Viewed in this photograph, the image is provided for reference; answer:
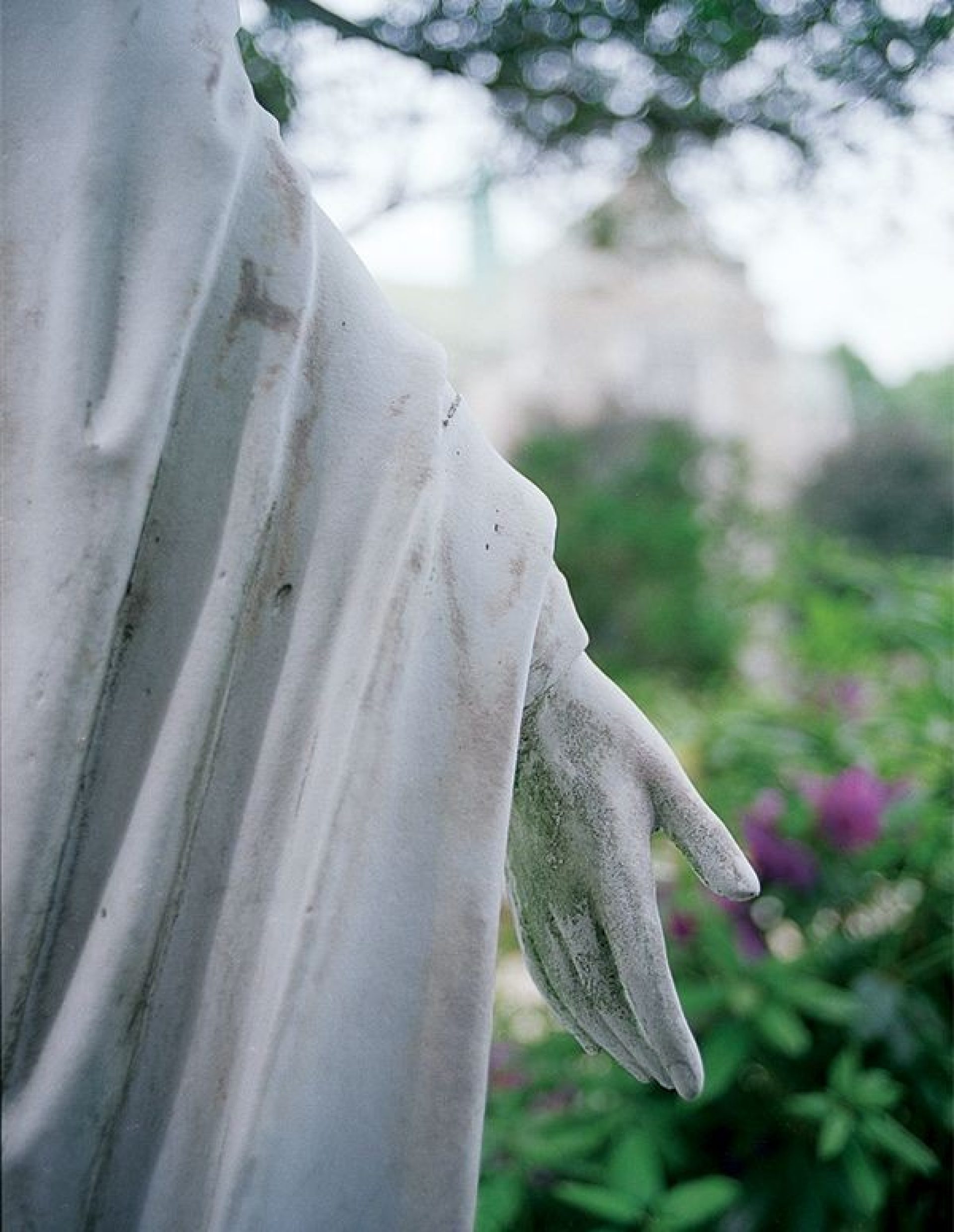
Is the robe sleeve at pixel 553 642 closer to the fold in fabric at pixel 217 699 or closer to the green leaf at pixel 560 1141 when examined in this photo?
the fold in fabric at pixel 217 699

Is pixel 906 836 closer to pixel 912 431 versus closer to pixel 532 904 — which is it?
pixel 532 904

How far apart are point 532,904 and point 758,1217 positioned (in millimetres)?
1551

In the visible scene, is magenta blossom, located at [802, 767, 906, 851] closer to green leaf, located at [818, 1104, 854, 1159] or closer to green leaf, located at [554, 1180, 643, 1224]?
green leaf, located at [818, 1104, 854, 1159]

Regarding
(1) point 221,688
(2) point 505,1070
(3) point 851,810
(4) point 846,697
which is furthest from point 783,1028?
(1) point 221,688

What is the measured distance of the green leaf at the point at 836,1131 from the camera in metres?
2.02

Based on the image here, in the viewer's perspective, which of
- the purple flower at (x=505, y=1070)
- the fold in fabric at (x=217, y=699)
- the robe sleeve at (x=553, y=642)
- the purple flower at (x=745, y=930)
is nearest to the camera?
the fold in fabric at (x=217, y=699)

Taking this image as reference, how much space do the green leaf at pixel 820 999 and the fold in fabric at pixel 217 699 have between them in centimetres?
153

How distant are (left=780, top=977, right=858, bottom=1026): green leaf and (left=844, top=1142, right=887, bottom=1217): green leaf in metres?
0.23

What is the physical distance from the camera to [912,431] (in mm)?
17406

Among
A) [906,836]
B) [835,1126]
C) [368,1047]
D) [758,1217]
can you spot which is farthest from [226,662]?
[906,836]

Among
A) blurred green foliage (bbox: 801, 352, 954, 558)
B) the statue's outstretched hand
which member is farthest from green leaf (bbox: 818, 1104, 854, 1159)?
blurred green foliage (bbox: 801, 352, 954, 558)

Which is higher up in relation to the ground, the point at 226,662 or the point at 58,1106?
the point at 226,662

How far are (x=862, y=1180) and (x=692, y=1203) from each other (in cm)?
39

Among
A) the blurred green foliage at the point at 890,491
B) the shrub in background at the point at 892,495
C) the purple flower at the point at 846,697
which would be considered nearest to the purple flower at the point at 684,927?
the purple flower at the point at 846,697
